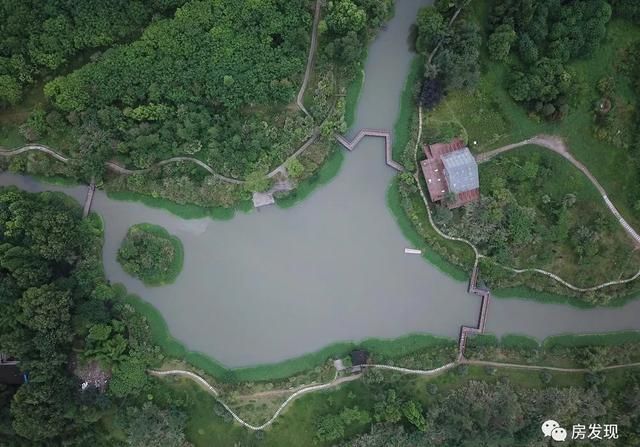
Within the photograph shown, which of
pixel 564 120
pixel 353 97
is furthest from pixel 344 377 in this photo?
pixel 564 120

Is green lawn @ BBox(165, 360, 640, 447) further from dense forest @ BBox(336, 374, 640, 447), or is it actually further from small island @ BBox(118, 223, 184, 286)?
small island @ BBox(118, 223, 184, 286)

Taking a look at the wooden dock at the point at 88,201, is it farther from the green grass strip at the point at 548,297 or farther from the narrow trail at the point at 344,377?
the green grass strip at the point at 548,297

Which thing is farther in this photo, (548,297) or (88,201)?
(548,297)

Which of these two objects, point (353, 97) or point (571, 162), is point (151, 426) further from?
point (571, 162)

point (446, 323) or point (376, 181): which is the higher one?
point (376, 181)

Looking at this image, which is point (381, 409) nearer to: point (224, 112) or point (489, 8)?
point (224, 112)

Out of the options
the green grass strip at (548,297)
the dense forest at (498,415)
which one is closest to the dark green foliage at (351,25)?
the green grass strip at (548,297)

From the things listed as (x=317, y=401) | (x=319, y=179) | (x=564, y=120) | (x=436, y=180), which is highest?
(x=564, y=120)

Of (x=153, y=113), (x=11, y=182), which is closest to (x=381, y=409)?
(x=153, y=113)
